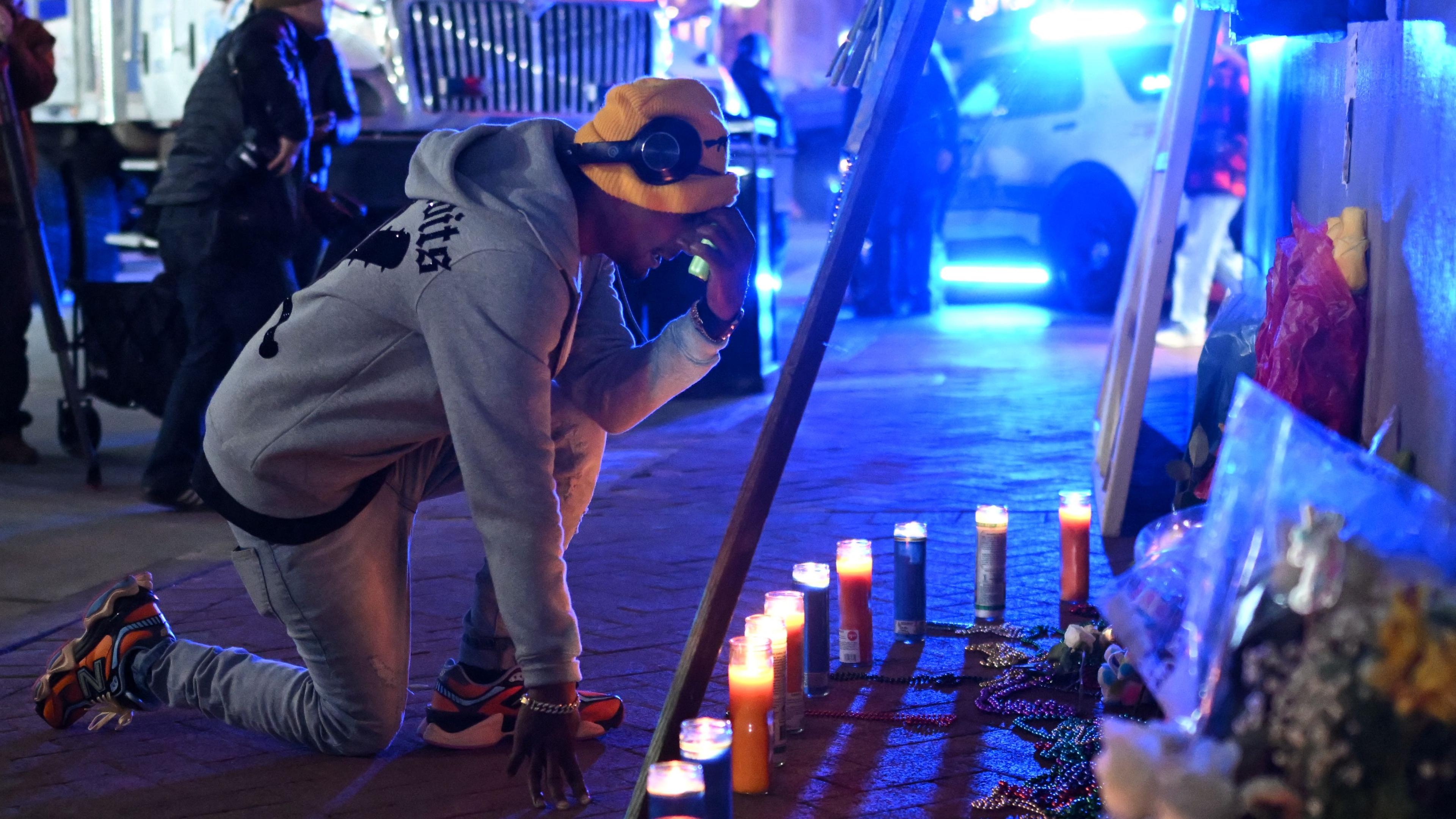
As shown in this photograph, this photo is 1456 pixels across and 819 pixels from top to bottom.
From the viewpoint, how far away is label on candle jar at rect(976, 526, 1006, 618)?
3.52 m

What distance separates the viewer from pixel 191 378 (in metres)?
5.16

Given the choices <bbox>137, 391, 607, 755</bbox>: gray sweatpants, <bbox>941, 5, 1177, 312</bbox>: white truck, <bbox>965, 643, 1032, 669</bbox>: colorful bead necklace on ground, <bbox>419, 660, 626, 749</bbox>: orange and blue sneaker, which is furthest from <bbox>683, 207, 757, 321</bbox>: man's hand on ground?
<bbox>941, 5, 1177, 312</bbox>: white truck

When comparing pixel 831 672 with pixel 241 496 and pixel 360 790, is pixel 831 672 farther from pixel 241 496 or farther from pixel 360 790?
pixel 241 496

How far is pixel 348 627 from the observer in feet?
8.88

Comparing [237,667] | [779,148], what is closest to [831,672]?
[237,667]

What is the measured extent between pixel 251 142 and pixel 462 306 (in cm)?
318

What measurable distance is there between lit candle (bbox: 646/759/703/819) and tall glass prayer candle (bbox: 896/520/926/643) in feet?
5.21

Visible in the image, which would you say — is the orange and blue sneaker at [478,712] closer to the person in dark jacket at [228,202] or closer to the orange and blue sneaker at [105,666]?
the orange and blue sneaker at [105,666]

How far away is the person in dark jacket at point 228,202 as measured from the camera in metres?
5.06

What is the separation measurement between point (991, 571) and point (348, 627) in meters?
1.67

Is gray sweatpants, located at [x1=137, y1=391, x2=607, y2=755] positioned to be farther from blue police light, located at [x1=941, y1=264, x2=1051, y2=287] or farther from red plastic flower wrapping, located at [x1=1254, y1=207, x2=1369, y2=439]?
blue police light, located at [x1=941, y1=264, x2=1051, y2=287]

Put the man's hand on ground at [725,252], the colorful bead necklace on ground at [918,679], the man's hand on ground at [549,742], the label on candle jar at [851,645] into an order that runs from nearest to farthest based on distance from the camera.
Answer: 1. the man's hand on ground at [549,742]
2. the man's hand on ground at [725,252]
3. the colorful bead necklace on ground at [918,679]
4. the label on candle jar at [851,645]

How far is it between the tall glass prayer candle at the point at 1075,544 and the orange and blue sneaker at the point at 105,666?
2.30 m

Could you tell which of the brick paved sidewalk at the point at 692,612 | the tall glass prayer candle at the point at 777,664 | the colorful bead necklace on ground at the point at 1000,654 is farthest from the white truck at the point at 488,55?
the tall glass prayer candle at the point at 777,664
